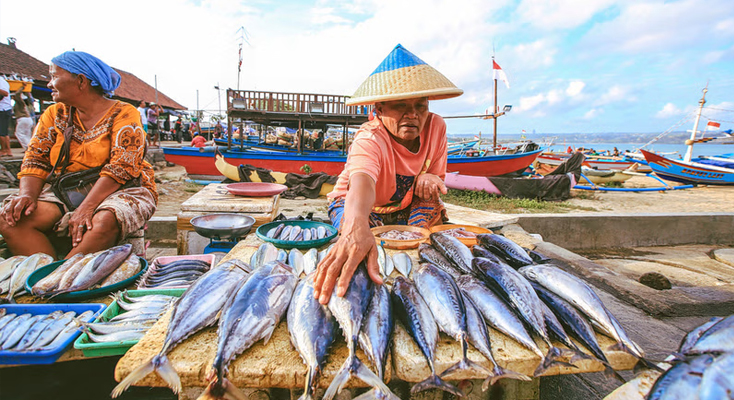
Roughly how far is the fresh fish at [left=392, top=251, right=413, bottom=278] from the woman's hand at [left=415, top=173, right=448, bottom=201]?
0.88m

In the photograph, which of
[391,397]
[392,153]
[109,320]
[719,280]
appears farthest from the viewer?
[719,280]

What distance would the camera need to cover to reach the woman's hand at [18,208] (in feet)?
9.39

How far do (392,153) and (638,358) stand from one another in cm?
200

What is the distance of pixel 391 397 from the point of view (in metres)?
1.10

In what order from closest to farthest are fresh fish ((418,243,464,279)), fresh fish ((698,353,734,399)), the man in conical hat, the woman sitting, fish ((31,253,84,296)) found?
fresh fish ((698,353,734,399)), the man in conical hat, fresh fish ((418,243,464,279)), fish ((31,253,84,296)), the woman sitting

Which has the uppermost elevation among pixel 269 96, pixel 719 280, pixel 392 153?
pixel 269 96

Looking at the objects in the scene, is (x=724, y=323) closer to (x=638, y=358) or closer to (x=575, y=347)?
(x=638, y=358)

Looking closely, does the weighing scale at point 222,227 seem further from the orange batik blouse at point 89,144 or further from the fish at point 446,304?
the fish at point 446,304

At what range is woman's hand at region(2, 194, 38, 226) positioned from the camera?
2.86 m

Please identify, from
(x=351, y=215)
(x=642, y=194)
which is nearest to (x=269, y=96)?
(x=351, y=215)

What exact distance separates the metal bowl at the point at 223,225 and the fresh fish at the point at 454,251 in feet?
6.16

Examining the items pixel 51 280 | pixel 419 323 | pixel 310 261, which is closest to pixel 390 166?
pixel 310 261

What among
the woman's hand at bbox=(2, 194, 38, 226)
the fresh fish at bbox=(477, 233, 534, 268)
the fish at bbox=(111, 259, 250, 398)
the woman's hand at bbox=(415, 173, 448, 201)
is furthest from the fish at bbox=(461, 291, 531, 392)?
the woman's hand at bbox=(2, 194, 38, 226)

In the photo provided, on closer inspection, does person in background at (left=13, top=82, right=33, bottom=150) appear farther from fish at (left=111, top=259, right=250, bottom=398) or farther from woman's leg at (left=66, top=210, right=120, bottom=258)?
fish at (left=111, top=259, right=250, bottom=398)
